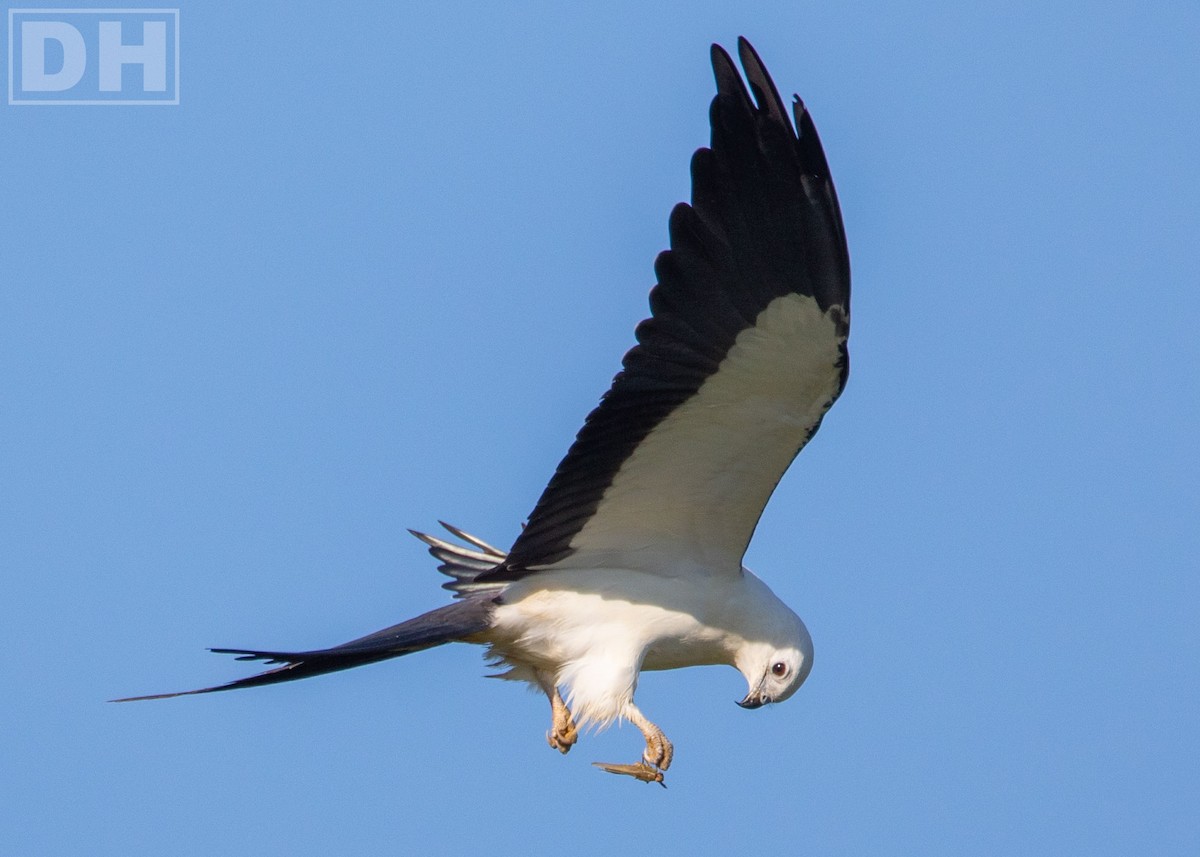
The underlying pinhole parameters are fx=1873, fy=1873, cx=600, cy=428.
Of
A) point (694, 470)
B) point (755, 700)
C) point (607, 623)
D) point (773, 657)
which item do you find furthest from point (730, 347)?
point (755, 700)

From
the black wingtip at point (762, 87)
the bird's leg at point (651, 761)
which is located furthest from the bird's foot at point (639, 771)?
the black wingtip at point (762, 87)

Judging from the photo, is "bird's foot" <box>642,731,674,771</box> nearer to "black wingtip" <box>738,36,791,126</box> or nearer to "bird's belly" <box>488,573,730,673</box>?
"bird's belly" <box>488,573,730,673</box>

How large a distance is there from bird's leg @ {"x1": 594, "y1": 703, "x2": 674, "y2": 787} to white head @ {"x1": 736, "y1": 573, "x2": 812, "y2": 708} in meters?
0.66

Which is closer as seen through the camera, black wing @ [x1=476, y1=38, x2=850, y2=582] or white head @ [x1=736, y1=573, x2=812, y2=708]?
black wing @ [x1=476, y1=38, x2=850, y2=582]

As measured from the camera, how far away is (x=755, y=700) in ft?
26.1

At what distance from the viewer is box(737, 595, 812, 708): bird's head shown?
7.89 m

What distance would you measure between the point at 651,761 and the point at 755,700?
2.46ft

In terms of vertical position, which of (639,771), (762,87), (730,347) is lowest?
(639,771)

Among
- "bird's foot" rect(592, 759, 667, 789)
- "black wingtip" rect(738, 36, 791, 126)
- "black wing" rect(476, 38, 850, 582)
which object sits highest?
"black wingtip" rect(738, 36, 791, 126)

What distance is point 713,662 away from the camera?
8047mm

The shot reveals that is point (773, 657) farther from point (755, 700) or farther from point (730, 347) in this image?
point (730, 347)

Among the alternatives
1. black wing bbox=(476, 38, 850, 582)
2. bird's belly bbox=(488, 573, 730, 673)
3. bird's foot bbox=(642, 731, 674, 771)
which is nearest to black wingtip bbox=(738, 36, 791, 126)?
black wing bbox=(476, 38, 850, 582)

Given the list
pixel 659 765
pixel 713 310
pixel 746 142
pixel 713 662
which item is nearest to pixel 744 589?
pixel 713 662

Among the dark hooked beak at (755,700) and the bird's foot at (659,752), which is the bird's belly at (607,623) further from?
the bird's foot at (659,752)
